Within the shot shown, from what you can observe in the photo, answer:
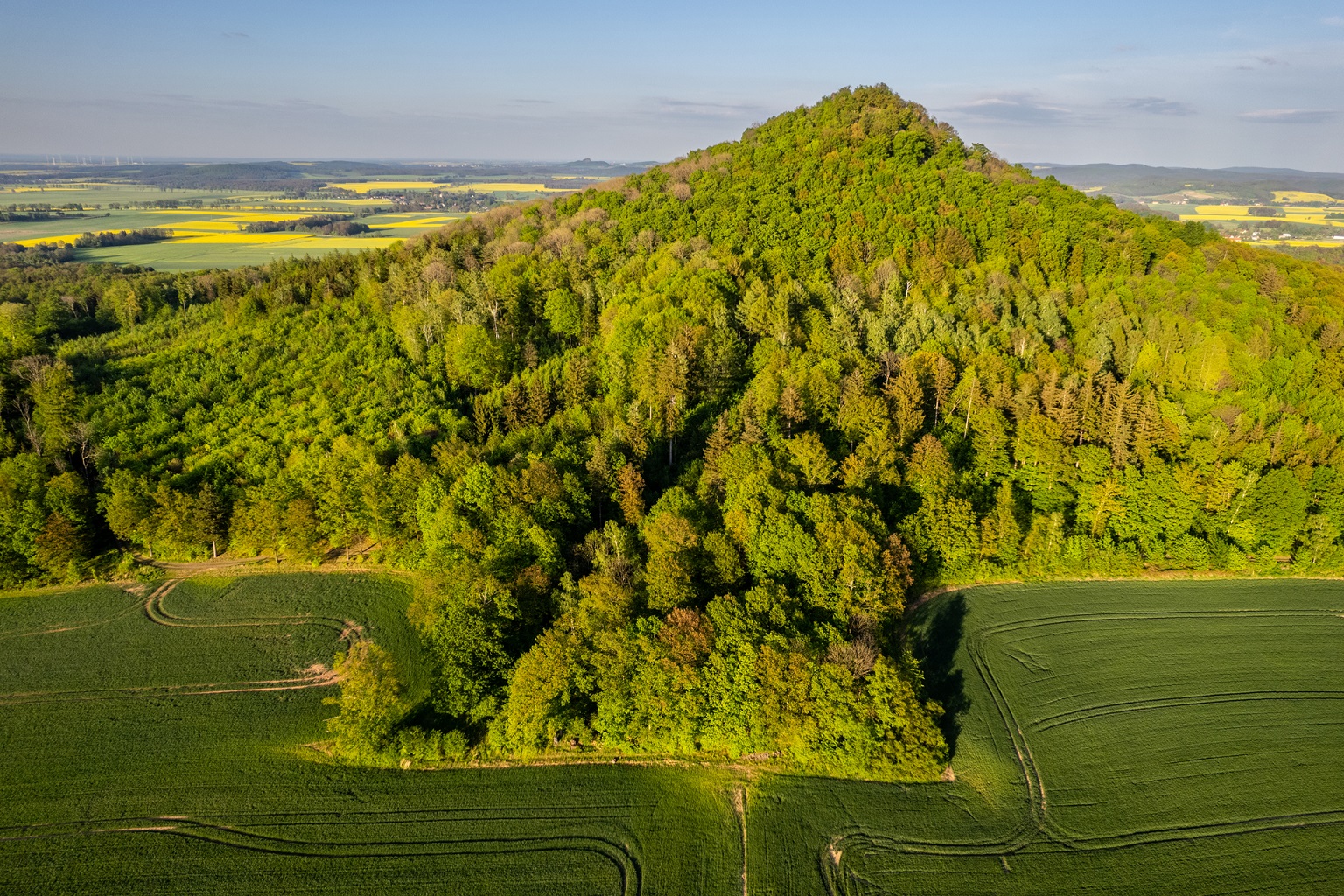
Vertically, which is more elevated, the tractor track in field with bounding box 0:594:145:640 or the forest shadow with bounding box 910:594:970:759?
the forest shadow with bounding box 910:594:970:759

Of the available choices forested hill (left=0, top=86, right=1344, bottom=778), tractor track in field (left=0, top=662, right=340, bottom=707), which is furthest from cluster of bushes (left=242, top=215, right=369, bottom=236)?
tractor track in field (left=0, top=662, right=340, bottom=707)

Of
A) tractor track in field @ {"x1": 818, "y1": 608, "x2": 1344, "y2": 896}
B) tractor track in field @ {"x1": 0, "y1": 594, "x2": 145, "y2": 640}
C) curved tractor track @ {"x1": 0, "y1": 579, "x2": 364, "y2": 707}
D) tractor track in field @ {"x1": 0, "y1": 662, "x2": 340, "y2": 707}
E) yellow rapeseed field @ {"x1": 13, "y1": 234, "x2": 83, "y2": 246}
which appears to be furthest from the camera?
yellow rapeseed field @ {"x1": 13, "y1": 234, "x2": 83, "y2": 246}

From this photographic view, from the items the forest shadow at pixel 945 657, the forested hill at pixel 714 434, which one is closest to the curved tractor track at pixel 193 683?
the forested hill at pixel 714 434

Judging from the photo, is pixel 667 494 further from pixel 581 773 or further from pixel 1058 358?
pixel 1058 358

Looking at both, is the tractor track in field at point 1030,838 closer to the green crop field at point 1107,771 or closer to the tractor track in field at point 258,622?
the green crop field at point 1107,771

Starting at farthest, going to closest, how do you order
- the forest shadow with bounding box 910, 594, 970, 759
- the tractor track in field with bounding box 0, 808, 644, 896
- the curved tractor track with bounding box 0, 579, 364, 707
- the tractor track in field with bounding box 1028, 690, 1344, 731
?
the curved tractor track with bounding box 0, 579, 364, 707, the forest shadow with bounding box 910, 594, 970, 759, the tractor track in field with bounding box 1028, 690, 1344, 731, the tractor track in field with bounding box 0, 808, 644, 896

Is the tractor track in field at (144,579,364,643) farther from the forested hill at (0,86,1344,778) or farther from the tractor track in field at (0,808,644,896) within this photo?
the tractor track in field at (0,808,644,896)

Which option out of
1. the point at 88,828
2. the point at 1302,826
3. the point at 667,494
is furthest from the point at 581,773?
the point at 1302,826

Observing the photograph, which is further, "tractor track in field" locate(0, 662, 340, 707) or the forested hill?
"tractor track in field" locate(0, 662, 340, 707)
